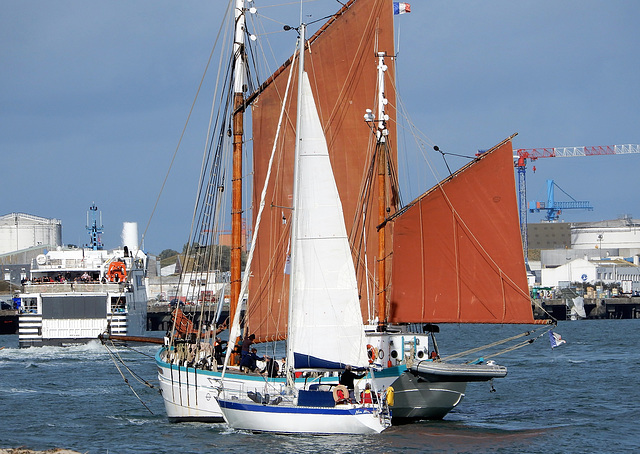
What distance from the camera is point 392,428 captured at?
123ft

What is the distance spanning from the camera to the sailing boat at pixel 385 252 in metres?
38.2

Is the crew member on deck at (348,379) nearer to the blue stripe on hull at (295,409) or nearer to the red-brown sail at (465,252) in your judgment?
the blue stripe on hull at (295,409)

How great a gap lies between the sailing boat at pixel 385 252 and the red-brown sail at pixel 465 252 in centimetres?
4

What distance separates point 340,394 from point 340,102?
19.0 meters

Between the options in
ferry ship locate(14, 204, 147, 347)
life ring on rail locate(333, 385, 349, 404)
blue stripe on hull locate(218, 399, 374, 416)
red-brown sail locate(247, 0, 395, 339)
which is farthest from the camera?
ferry ship locate(14, 204, 147, 347)

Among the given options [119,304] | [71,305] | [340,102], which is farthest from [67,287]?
[340,102]

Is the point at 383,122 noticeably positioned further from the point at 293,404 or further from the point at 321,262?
the point at 293,404

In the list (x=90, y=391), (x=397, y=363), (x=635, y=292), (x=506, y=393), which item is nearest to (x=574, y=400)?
(x=506, y=393)

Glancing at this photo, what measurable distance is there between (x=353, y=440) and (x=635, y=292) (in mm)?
168581

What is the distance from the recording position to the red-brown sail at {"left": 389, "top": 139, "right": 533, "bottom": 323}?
39.8 metres

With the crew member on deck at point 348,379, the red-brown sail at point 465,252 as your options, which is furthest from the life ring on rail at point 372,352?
the crew member on deck at point 348,379

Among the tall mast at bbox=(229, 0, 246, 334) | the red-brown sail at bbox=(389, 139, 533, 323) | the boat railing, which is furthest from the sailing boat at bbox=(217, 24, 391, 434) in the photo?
the boat railing

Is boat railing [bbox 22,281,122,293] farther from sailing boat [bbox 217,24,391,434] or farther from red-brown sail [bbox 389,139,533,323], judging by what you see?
sailing boat [bbox 217,24,391,434]

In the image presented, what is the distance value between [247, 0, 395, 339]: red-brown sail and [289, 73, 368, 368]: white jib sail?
1006 cm
